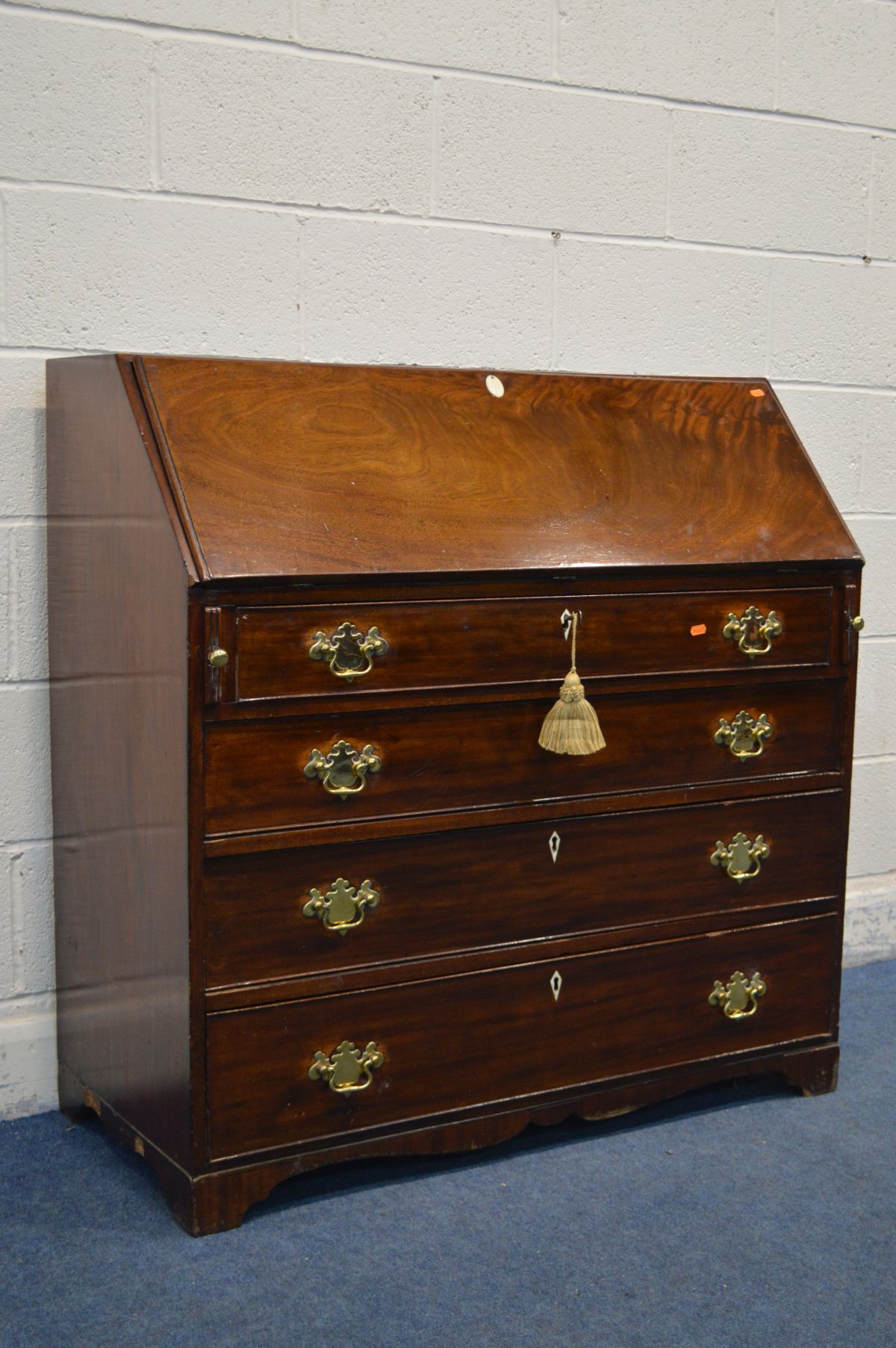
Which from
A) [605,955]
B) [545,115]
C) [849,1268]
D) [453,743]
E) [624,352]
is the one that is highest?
[545,115]

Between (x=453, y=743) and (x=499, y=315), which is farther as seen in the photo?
(x=499, y=315)

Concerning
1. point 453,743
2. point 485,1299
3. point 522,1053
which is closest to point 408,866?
point 453,743

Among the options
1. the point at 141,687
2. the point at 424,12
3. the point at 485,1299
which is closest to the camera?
the point at 485,1299

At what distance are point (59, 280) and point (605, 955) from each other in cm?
139

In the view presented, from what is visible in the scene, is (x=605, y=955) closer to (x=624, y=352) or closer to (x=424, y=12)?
(x=624, y=352)

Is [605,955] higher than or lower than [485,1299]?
higher

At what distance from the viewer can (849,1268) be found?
2.05 meters

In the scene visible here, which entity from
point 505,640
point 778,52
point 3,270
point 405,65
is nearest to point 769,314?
point 778,52

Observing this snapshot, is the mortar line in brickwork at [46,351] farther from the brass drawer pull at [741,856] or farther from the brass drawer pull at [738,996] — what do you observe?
the brass drawer pull at [738,996]

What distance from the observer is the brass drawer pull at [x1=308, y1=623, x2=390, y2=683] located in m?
2.01

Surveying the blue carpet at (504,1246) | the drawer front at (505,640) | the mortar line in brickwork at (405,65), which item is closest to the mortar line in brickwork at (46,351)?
the mortar line in brickwork at (405,65)

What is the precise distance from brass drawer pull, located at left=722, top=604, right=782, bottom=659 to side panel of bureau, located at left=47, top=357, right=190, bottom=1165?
2.96 feet

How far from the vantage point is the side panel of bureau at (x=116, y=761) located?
202 cm

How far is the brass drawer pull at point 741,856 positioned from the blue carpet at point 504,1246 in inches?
16.9
